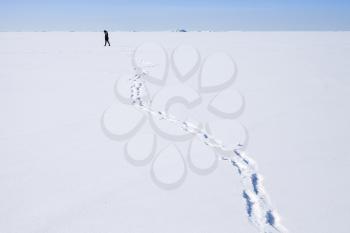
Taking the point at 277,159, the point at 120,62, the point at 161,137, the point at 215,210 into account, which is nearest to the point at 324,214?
the point at 215,210

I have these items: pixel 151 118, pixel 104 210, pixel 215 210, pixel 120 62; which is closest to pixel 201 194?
pixel 215 210

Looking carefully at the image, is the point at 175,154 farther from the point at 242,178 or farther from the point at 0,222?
the point at 0,222

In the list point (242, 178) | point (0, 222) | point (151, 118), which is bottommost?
point (0, 222)

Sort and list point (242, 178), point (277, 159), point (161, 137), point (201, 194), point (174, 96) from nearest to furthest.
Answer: point (201, 194), point (242, 178), point (277, 159), point (161, 137), point (174, 96)

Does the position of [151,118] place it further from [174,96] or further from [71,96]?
[71,96]

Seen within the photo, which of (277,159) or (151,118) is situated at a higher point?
(151,118)

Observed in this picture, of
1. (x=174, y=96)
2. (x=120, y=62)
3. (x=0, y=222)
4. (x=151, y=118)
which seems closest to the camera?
(x=0, y=222)

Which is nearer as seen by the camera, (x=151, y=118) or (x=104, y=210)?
(x=104, y=210)

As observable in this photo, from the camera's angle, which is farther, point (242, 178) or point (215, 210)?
point (242, 178)

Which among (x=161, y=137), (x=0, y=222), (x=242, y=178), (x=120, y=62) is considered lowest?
(x=0, y=222)
